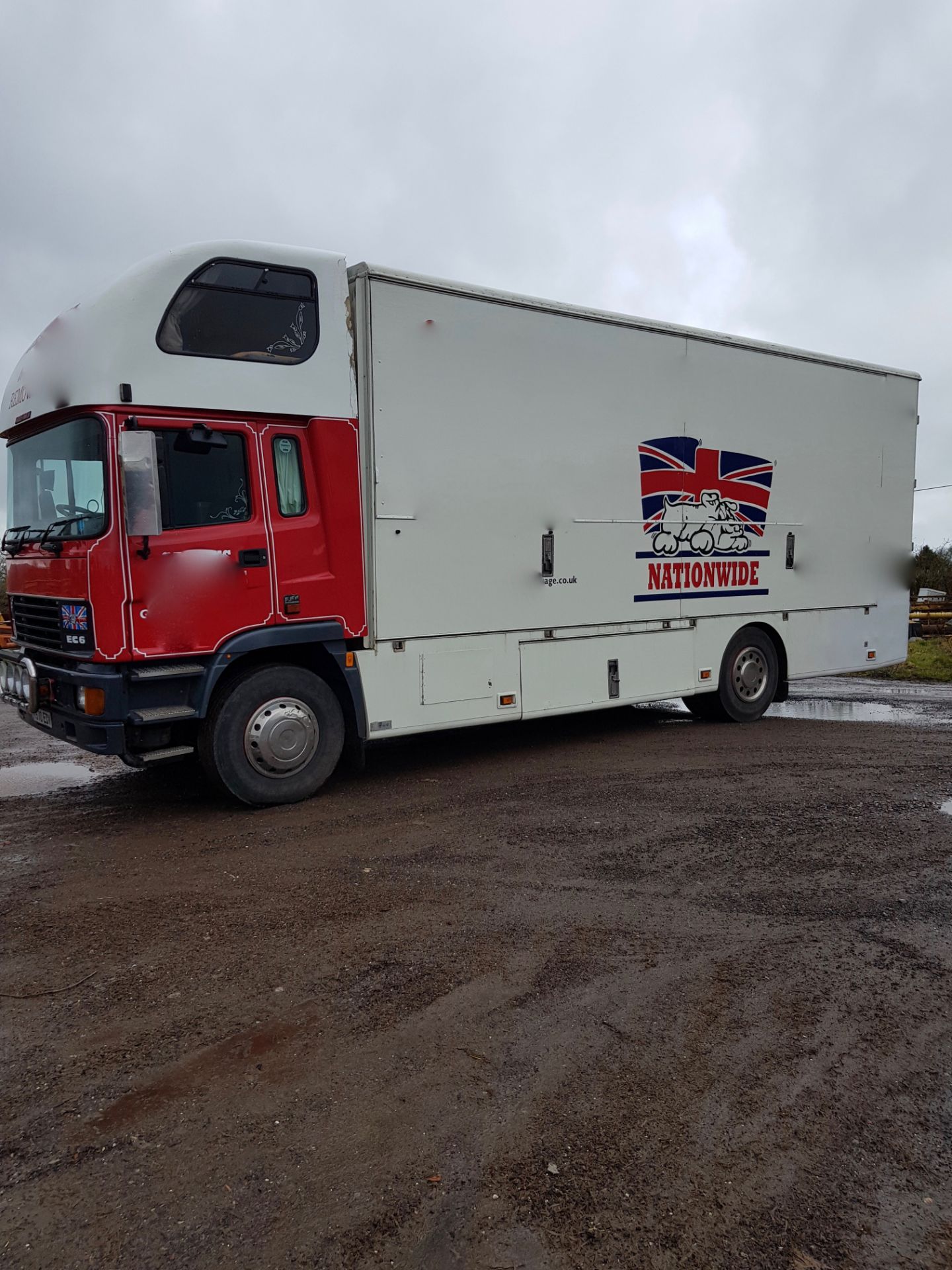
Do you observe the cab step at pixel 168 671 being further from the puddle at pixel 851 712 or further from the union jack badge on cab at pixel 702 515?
the puddle at pixel 851 712

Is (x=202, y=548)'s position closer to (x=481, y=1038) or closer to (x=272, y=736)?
(x=272, y=736)

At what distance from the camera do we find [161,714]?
19.7 feet

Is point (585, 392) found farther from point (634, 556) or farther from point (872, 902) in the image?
point (872, 902)

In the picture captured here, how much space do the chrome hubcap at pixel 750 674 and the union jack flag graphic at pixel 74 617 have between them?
21.0 feet

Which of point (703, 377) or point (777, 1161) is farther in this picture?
point (703, 377)

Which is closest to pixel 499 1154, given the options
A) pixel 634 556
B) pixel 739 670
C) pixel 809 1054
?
pixel 809 1054

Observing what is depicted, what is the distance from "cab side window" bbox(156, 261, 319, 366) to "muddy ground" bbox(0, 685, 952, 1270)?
3190 millimetres

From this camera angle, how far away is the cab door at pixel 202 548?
19.5ft

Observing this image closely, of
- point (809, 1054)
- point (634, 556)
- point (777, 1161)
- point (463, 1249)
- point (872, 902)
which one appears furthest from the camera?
point (634, 556)

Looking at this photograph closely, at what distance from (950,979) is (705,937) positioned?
100cm

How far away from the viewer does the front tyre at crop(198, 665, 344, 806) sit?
6.34 metres

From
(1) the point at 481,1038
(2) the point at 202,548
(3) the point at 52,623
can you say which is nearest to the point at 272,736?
(2) the point at 202,548

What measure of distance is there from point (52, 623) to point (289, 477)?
1.87 m

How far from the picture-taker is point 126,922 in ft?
14.8
